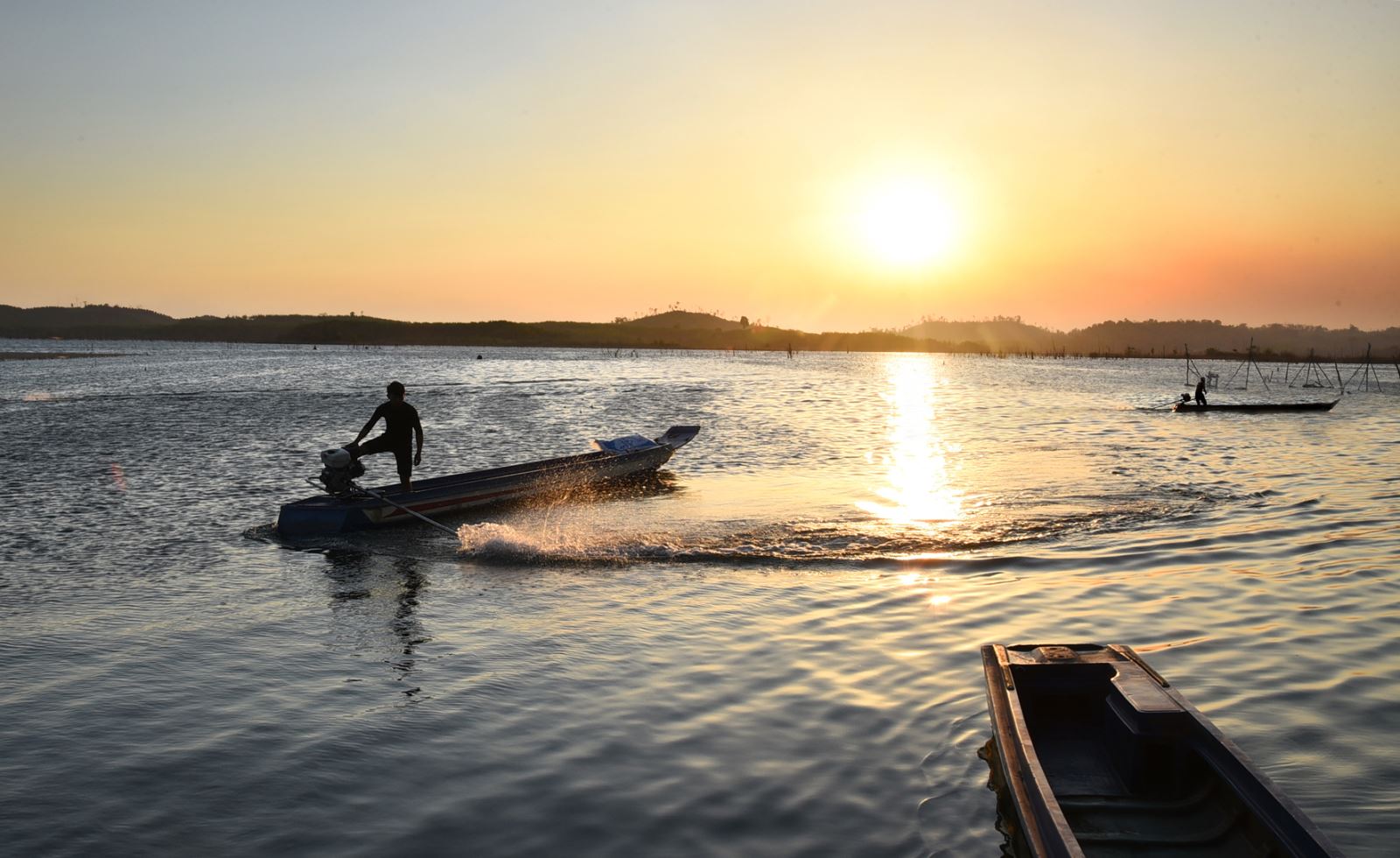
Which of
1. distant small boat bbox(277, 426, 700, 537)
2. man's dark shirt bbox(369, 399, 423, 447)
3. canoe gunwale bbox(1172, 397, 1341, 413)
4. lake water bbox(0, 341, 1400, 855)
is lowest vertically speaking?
lake water bbox(0, 341, 1400, 855)

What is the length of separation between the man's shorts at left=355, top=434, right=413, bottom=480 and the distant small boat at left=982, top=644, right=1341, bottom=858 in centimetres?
1248

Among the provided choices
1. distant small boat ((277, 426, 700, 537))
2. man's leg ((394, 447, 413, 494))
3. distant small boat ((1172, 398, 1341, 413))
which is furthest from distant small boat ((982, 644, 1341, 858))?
distant small boat ((1172, 398, 1341, 413))

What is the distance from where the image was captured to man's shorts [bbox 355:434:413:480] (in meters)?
16.4

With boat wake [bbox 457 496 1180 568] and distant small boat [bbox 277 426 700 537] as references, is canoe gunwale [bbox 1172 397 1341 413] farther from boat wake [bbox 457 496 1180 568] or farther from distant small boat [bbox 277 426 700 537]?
distant small boat [bbox 277 426 700 537]

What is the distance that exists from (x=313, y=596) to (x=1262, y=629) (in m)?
12.5

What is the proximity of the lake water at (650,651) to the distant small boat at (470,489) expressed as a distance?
1.47 feet

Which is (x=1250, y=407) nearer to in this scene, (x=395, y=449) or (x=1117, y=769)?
(x=395, y=449)

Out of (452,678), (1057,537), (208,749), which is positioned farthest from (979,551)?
(208,749)

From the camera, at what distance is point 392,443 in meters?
16.8

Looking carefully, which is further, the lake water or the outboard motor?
the outboard motor

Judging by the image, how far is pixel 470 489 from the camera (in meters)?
18.7

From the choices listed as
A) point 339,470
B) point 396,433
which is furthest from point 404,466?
point 339,470

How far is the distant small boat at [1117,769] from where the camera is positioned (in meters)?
5.06

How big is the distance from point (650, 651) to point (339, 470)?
29.7 feet
